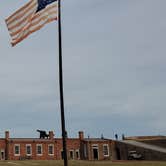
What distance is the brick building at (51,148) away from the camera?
78.1 meters

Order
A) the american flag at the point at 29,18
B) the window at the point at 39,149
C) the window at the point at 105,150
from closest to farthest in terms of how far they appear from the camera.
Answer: the american flag at the point at 29,18
the window at the point at 39,149
the window at the point at 105,150

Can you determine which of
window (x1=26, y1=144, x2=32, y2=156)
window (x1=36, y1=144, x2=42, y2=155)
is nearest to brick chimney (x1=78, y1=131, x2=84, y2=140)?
window (x1=36, y1=144, x2=42, y2=155)

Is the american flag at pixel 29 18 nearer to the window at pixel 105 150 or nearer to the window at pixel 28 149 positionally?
the window at pixel 28 149

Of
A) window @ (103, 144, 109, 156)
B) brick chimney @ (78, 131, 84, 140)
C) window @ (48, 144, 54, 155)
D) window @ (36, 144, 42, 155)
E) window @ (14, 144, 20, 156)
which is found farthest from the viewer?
brick chimney @ (78, 131, 84, 140)

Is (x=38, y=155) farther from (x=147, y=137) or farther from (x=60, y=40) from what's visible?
(x=60, y=40)

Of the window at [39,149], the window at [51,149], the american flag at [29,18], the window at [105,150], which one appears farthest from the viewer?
the window at [105,150]

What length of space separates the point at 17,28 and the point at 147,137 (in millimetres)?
84970

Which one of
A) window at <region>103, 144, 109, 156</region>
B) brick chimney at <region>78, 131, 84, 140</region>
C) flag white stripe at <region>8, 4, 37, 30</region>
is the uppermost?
brick chimney at <region>78, 131, 84, 140</region>

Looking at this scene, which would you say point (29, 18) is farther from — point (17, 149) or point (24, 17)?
point (17, 149)

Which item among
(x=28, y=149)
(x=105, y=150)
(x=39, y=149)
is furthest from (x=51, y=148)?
(x=105, y=150)

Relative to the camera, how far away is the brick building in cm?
7812

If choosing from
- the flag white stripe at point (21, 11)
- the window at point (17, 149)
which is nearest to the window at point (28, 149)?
the window at point (17, 149)

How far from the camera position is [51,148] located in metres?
81.9

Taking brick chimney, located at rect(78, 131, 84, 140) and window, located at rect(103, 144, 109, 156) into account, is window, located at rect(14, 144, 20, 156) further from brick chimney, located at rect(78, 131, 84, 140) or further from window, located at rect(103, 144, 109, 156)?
window, located at rect(103, 144, 109, 156)
